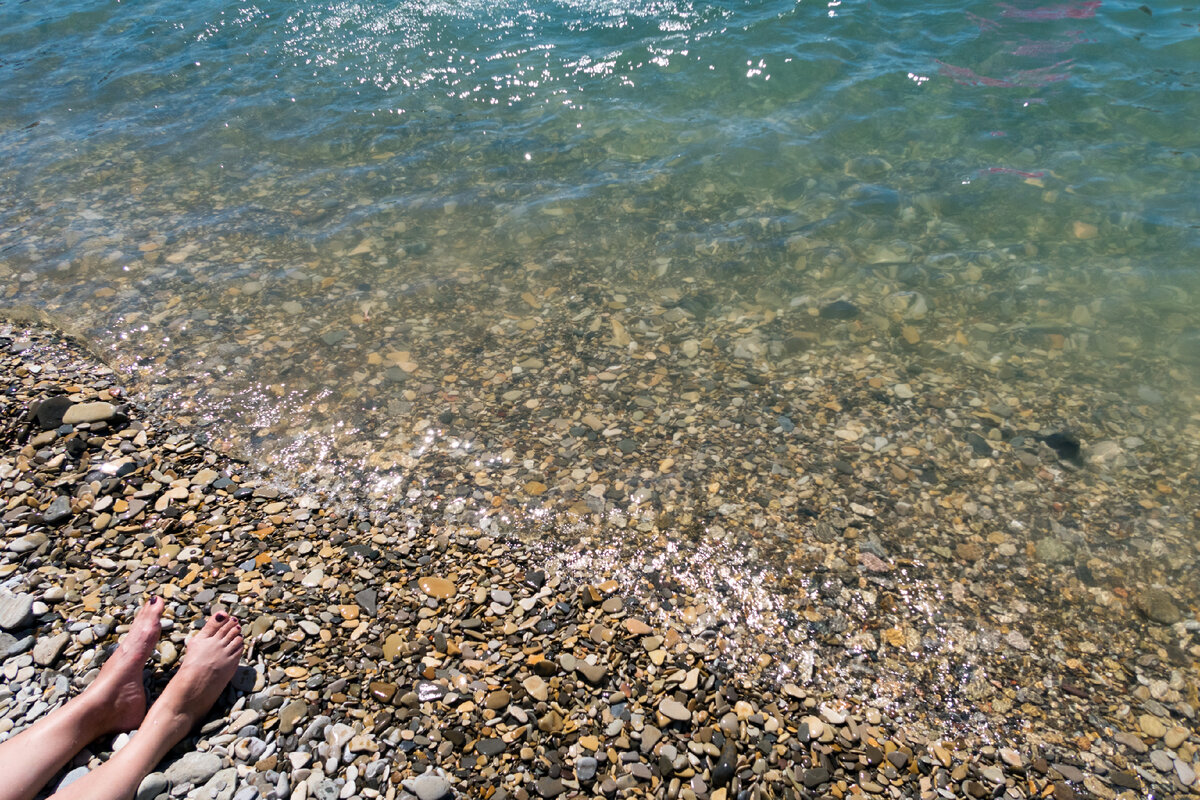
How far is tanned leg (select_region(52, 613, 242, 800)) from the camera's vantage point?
2.98m

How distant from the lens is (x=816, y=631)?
154 inches

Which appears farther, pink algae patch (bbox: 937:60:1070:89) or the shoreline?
pink algae patch (bbox: 937:60:1070:89)

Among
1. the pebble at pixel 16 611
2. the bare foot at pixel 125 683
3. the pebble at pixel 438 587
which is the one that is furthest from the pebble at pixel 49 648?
the pebble at pixel 438 587

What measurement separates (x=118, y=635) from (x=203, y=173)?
24.3 feet

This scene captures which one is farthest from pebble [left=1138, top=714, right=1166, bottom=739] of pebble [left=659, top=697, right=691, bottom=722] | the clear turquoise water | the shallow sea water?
the clear turquoise water

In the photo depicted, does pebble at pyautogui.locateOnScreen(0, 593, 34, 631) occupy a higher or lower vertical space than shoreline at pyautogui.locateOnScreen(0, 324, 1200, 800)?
higher

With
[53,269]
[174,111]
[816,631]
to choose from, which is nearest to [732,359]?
[816,631]

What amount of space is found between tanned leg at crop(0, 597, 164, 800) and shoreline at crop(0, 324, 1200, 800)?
0.18 meters

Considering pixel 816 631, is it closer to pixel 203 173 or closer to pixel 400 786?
pixel 400 786

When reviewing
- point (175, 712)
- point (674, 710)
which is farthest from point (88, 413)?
point (674, 710)

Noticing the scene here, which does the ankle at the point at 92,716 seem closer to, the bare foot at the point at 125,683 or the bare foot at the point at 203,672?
the bare foot at the point at 125,683

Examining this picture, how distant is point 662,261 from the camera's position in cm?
719

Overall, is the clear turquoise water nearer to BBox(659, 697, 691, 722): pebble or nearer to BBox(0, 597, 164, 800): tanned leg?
BBox(0, 597, 164, 800): tanned leg

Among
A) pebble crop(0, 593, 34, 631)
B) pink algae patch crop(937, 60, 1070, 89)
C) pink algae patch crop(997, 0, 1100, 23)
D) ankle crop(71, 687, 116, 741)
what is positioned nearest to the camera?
ankle crop(71, 687, 116, 741)
